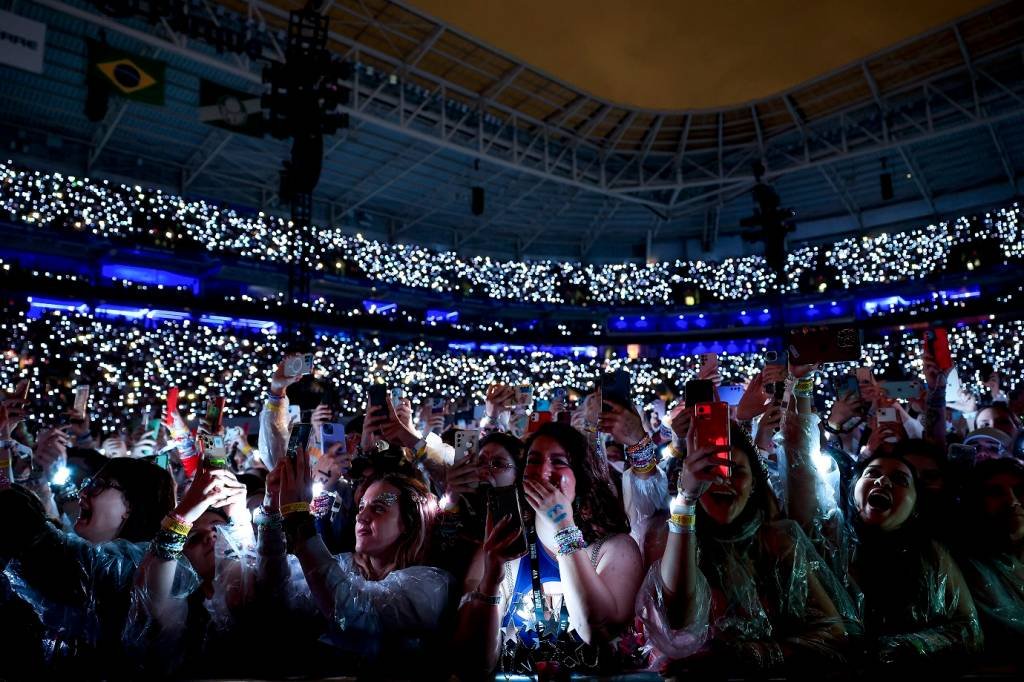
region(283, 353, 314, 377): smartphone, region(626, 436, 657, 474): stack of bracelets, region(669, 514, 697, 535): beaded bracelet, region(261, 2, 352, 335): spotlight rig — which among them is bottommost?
region(669, 514, 697, 535): beaded bracelet

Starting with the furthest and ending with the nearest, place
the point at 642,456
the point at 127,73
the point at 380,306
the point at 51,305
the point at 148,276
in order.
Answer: the point at 380,306 < the point at 148,276 < the point at 51,305 < the point at 127,73 < the point at 642,456

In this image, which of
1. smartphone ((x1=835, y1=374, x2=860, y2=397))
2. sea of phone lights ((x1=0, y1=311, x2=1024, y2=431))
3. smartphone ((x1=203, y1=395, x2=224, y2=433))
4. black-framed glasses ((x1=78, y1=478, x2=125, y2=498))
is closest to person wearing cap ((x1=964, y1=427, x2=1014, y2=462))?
smartphone ((x1=835, y1=374, x2=860, y2=397))

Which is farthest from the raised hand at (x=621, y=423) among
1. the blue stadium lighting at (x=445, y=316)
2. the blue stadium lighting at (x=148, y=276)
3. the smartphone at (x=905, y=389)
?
the blue stadium lighting at (x=445, y=316)

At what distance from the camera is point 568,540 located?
210cm

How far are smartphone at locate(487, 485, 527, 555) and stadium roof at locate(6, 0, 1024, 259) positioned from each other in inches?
444

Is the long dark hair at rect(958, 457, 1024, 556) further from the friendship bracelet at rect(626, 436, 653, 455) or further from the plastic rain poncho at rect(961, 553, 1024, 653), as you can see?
the friendship bracelet at rect(626, 436, 653, 455)

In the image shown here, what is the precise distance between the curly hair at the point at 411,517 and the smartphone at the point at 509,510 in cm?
51

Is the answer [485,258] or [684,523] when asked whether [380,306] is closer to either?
[485,258]

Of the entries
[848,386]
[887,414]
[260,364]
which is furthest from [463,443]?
[260,364]

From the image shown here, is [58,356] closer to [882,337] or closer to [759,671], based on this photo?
[759,671]

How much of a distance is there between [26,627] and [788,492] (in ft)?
10.3

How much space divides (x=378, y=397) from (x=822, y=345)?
247 centimetres

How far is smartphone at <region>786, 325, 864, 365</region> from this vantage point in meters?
2.82

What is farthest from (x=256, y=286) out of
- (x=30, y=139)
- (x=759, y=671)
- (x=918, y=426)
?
(x=759, y=671)
